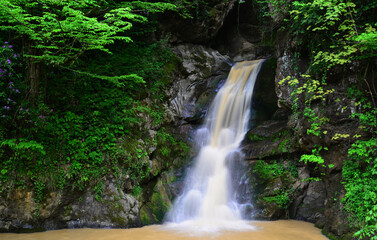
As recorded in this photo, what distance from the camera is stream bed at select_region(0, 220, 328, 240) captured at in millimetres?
5320

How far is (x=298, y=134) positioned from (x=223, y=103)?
3546 mm

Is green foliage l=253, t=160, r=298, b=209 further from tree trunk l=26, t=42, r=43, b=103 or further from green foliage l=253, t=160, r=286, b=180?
tree trunk l=26, t=42, r=43, b=103

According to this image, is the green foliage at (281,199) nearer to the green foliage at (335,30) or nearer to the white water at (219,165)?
the white water at (219,165)

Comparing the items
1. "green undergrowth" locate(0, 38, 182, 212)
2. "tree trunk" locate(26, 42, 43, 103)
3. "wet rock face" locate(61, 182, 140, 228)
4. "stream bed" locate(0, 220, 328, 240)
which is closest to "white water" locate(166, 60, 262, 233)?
"stream bed" locate(0, 220, 328, 240)

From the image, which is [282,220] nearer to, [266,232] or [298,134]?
[266,232]

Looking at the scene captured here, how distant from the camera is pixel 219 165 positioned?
8.09 metres

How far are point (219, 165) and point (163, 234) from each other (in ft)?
10.0

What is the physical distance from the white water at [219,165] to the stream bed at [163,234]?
1.21 ft

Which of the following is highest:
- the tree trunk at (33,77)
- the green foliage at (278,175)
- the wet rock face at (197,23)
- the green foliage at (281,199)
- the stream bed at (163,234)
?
the wet rock face at (197,23)

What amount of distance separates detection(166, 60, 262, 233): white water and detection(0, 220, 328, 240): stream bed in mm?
370

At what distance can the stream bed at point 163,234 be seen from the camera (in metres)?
5.32

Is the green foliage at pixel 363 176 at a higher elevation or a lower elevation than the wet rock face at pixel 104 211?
higher

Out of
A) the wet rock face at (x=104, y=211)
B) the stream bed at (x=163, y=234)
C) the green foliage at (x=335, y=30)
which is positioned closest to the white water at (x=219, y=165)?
the stream bed at (x=163, y=234)

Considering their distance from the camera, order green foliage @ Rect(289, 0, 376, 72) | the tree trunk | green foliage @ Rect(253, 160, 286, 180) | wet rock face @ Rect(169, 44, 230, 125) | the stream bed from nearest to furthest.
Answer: green foliage @ Rect(289, 0, 376, 72), the stream bed, the tree trunk, green foliage @ Rect(253, 160, 286, 180), wet rock face @ Rect(169, 44, 230, 125)
